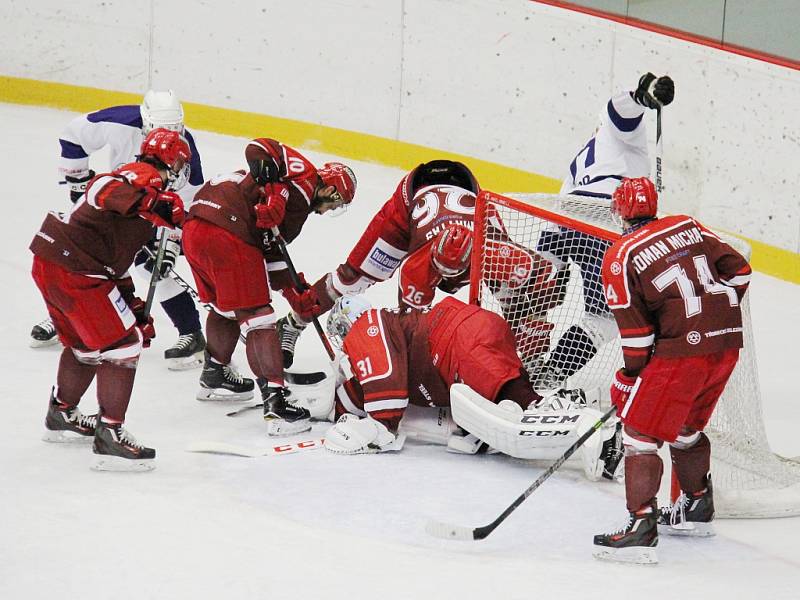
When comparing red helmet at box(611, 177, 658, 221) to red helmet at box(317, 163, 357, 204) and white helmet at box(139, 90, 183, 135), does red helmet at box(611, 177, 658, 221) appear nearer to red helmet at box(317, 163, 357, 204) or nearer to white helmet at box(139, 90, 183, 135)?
red helmet at box(317, 163, 357, 204)

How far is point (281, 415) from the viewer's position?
179 inches

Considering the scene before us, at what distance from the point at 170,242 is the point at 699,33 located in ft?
9.57

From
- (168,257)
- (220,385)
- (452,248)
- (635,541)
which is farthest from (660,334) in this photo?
(168,257)

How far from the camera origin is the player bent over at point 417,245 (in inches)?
184

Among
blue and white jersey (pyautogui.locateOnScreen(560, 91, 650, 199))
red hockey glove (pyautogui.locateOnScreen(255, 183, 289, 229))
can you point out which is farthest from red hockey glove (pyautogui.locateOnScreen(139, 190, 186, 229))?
blue and white jersey (pyautogui.locateOnScreen(560, 91, 650, 199))

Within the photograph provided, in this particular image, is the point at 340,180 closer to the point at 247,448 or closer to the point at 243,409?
the point at 243,409

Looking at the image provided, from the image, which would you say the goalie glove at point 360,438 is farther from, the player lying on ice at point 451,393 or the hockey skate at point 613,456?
the hockey skate at point 613,456

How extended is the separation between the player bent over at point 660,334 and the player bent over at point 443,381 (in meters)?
0.48

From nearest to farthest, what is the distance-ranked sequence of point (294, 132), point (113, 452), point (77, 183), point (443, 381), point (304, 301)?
point (113, 452) < point (443, 381) < point (304, 301) < point (77, 183) < point (294, 132)

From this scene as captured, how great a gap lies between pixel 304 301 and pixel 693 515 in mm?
1701

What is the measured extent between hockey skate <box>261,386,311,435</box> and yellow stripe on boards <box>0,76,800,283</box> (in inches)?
118

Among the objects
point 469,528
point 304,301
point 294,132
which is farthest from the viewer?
point 294,132

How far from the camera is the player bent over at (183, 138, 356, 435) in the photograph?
15.0 feet

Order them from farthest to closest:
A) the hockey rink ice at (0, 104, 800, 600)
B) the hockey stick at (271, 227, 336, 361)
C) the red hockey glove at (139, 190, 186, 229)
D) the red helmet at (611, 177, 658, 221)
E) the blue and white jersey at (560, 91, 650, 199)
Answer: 1. the blue and white jersey at (560, 91, 650, 199)
2. the hockey stick at (271, 227, 336, 361)
3. the red hockey glove at (139, 190, 186, 229)
4. the red helmet at (611, 177, 658, 221)
5. the hockey rink ice at (0, 104, 800, 600)
